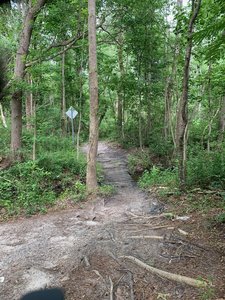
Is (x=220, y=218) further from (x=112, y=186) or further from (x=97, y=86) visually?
(x=97, y=86)

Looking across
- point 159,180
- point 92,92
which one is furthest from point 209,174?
point 92,92

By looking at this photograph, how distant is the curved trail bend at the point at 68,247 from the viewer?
3.94 meters

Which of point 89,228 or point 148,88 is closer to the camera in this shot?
point 89,228

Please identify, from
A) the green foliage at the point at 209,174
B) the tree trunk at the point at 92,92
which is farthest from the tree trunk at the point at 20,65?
the green foliage at the point at 209,174

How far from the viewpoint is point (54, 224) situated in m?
6.61

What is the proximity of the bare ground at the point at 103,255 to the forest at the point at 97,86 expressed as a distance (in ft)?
4.11

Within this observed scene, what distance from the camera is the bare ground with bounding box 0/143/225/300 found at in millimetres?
3719

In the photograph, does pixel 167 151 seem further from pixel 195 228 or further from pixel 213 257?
pixel 213 257

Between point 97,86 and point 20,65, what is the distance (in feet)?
11.5

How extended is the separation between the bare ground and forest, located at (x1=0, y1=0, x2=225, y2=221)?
1.25m

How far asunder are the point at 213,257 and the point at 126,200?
4477mm

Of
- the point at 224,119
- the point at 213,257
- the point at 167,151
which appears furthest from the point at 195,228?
the point at 224,119

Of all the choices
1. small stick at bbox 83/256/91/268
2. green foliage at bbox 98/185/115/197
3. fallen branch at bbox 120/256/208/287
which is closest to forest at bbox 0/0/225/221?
green foliage at bbox 98/185/115/197

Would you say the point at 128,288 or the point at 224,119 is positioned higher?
the point at 224,119
